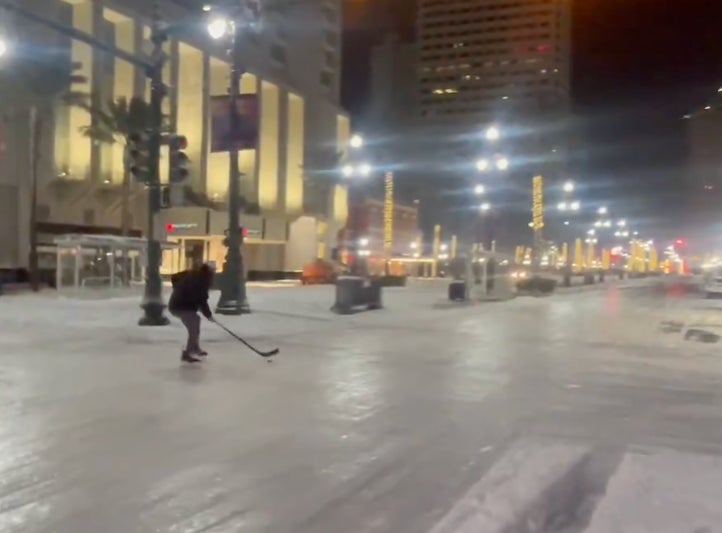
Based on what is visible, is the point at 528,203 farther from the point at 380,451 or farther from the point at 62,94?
the point at 380,451

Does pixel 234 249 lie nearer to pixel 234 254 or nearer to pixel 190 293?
pixel 234 254

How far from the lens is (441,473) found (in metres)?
6.84

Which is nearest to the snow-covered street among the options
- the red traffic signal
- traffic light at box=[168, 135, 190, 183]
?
traffic light at box=[168, 135, 190, 183]

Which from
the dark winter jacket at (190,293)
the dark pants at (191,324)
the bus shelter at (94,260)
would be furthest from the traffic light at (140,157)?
the bus shelter at (94,260)

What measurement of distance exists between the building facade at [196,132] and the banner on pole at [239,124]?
15407 millimetres

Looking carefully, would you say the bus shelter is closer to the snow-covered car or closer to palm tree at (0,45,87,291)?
palm tree at (0,45,87,291)

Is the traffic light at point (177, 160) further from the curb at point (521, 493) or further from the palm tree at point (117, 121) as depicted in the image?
the palm tree at point (117, 121)

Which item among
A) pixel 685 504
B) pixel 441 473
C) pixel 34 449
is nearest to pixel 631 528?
pixel 685 504

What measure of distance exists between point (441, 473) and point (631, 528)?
6.18 feet

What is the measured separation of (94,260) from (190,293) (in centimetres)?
2381

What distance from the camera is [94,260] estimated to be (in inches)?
1400

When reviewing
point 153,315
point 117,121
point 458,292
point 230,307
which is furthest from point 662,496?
point 117,121

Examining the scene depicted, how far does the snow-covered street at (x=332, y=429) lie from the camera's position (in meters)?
5.77

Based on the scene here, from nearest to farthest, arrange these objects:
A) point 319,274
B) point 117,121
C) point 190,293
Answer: point 190,293 < point 117,121 < point 319,274
